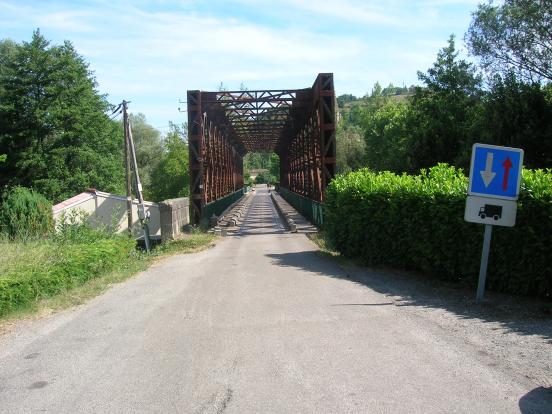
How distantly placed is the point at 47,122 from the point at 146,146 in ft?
121

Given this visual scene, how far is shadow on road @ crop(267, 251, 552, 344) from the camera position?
247 inches

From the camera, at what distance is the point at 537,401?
405 cm

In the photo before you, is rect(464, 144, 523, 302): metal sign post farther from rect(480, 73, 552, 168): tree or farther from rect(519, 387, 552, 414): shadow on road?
rect(480, 73, 552, 168): tree

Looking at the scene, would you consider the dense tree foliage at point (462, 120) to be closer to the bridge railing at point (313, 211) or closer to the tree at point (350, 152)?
the bridge railing at point (313, 211)

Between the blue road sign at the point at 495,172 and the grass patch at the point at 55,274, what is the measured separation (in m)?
6.65

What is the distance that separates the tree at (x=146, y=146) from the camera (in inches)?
2997

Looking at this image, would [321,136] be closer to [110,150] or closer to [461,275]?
[461,275]

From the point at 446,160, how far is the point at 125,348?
2407 cm

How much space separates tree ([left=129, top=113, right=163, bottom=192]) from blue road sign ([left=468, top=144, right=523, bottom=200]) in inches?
2640

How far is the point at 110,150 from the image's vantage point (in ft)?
156

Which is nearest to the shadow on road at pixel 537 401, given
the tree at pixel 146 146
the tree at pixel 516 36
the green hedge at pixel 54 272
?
the green hedge at pixel 54 272

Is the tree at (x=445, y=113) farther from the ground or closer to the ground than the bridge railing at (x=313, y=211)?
farther from the ground

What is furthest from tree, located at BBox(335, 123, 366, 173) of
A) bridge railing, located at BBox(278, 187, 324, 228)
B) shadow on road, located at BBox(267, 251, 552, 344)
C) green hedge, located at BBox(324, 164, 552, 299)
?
shadow on road, located at BBox(267, 251, 552, 344)

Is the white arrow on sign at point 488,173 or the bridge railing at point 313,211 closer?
the white arrow on sign at point 488,173
